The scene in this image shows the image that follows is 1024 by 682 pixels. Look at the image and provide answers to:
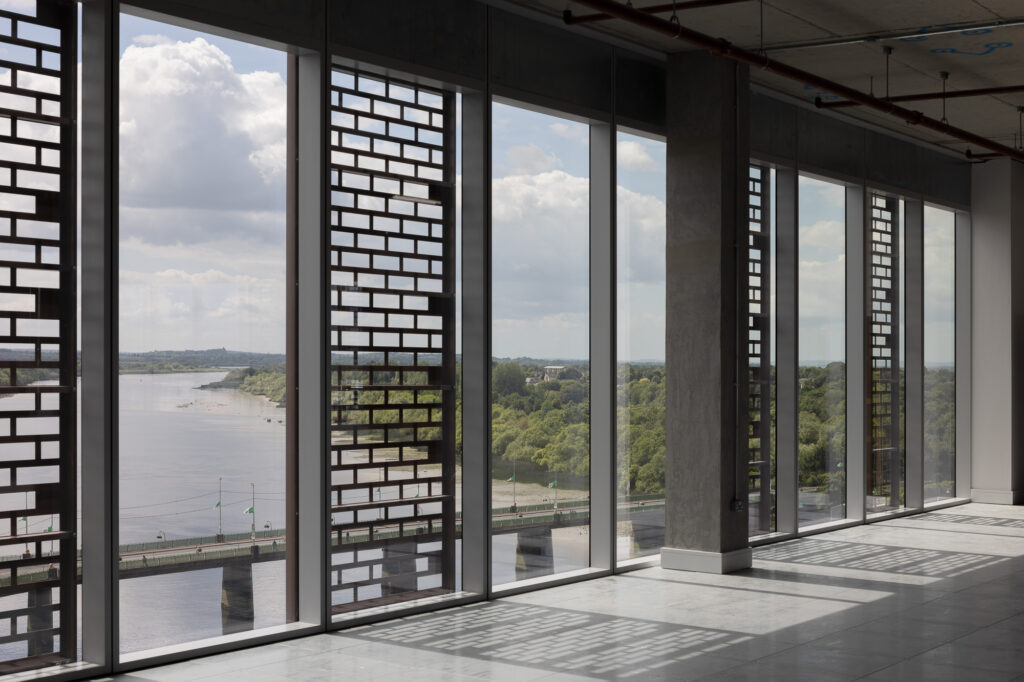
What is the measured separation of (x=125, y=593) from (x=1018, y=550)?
8.56 metres

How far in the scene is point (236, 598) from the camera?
7.04 metres

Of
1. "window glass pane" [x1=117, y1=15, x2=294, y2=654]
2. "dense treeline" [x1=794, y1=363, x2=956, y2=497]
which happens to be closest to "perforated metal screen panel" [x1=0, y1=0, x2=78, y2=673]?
"window glass pane" [x1=117, y1=15, x2=294, y2=654]

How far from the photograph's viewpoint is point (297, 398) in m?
7.38

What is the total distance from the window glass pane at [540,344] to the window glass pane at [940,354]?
22.7ft

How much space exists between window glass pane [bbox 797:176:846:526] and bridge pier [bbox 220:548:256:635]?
6.68 m

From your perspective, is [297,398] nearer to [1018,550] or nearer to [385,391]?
[385,391]

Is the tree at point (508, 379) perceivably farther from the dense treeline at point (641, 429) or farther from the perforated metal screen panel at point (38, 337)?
the perforated metal screen panel at point (38, 337)

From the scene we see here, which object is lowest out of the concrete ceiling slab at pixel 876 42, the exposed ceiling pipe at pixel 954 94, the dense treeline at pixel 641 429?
the dense treeline at pixel 641 429

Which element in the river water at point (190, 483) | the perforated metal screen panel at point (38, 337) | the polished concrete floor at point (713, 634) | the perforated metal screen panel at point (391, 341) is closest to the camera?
the perforated metal screen panel at point (38, 337)

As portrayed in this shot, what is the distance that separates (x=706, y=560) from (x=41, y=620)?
5475 mm

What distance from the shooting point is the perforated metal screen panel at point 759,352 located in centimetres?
1144

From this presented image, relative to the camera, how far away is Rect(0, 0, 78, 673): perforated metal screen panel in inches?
235

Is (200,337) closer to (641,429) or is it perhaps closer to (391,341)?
(391,341)

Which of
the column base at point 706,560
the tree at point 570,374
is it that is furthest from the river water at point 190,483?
the column base at point 706,560
